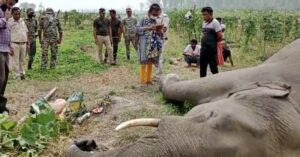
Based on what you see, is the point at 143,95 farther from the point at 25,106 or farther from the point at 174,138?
the point at 174,138

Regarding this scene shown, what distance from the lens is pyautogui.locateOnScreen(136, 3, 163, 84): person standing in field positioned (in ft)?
30.9

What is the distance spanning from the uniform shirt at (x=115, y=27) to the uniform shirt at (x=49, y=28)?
207cm

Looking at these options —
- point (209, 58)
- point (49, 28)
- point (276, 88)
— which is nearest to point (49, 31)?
point (49, 28)

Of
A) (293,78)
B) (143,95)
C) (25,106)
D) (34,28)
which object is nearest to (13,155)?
(293,78)

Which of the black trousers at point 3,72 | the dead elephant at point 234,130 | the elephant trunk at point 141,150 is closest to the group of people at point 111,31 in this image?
the black trousers at point 3,72

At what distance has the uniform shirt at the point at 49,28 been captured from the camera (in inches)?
467

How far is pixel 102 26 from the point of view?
13031 mm

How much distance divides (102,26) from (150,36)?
12.2 ft

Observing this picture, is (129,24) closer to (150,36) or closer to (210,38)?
(150,36)

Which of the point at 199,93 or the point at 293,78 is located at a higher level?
the point at 293,78

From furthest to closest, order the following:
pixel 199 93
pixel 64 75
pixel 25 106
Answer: pixel 64 75 → pixel 25 106 → pixel 199 93

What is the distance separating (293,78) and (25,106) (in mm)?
5005

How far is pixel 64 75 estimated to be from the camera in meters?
11.8

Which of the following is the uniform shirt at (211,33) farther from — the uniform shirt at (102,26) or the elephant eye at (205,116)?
the elephant eye at (205,116)
